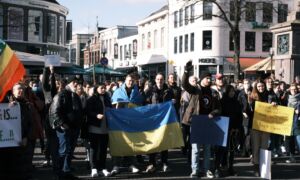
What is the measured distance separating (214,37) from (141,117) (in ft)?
151

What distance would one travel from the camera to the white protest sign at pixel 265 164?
10.7 meters

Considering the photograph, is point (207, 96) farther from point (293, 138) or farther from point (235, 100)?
point (293, 138)

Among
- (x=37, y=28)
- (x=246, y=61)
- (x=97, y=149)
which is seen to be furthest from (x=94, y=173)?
(x=37, y=28)

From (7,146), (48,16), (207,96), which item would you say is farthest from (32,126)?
(48,16)

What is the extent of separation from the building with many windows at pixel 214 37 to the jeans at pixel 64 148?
146 ft

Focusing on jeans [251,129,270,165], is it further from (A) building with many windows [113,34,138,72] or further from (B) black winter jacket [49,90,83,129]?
(A) building with many windows [113,34,138,72]

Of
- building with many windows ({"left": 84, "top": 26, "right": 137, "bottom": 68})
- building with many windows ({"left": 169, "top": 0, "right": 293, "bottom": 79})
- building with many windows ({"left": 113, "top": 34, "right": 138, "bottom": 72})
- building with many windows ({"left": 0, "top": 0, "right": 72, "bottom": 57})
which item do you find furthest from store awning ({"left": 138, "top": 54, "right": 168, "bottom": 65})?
building with many windows ({"left": 84, "top": 26, "right": 137, "bottom": 68})

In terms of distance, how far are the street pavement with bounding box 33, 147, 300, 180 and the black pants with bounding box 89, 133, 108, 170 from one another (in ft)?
1.08

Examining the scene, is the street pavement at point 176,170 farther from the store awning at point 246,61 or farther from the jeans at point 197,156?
the store awning at point 246,61

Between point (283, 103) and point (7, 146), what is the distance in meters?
8.07

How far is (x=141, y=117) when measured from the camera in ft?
36.7

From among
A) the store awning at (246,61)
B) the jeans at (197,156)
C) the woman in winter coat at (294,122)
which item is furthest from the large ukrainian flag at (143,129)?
the store awning at (246,61)

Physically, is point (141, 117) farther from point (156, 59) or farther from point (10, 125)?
point (156, 59)

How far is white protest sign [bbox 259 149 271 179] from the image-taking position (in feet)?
35.1
